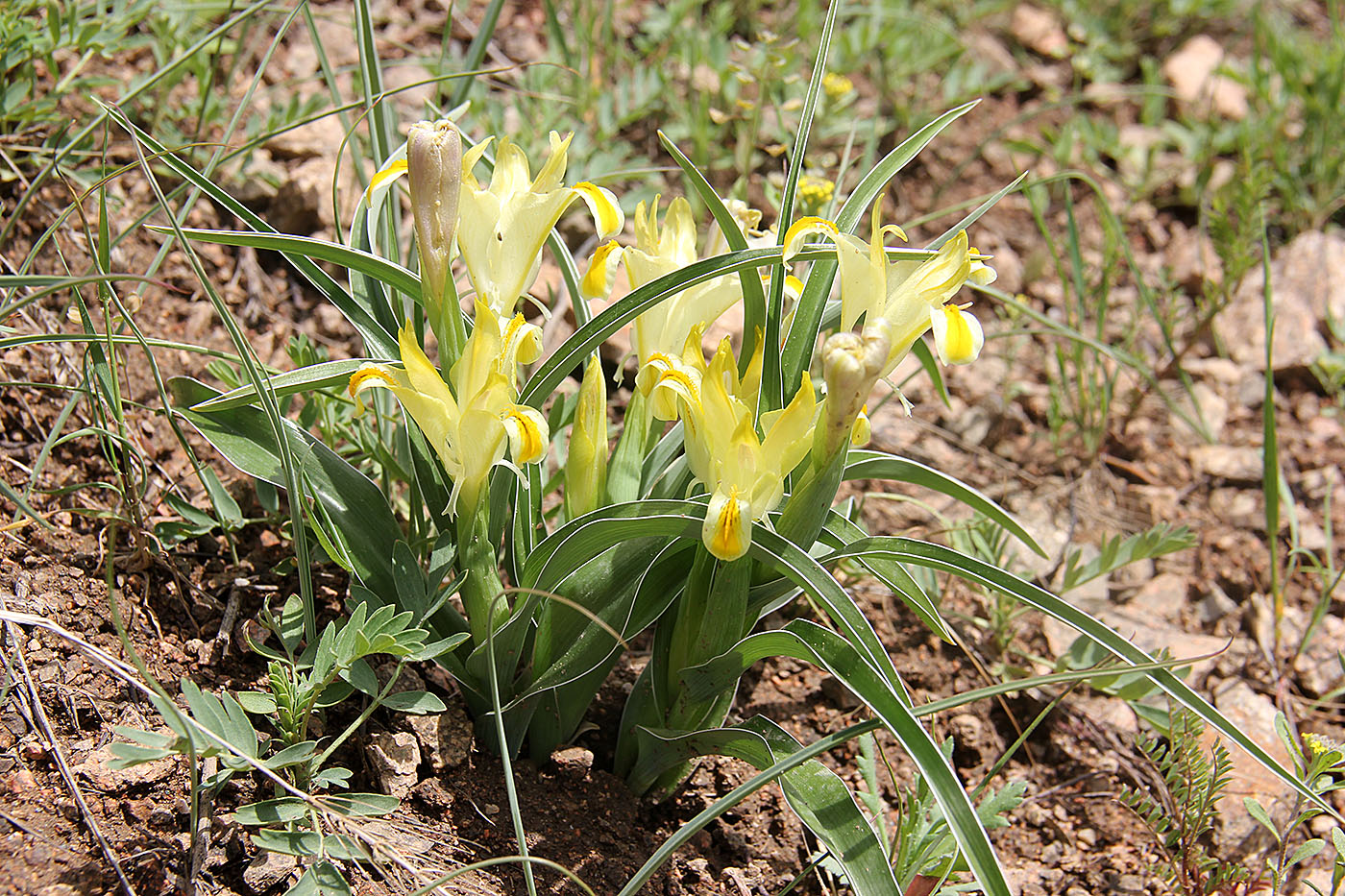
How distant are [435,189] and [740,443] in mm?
515

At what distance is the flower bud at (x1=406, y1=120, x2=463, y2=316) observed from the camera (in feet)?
4.18

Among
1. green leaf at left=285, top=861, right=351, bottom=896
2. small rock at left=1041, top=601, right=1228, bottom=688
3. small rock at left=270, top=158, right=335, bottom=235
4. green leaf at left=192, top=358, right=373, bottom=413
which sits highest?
small rock at left=270, top=158, right=335, bottom=235

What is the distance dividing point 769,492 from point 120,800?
967mm

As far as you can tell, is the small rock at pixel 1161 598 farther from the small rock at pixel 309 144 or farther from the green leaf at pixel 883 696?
the small rock at pixel 309 144

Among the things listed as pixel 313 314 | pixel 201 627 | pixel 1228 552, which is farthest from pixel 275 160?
pixel 1228 552

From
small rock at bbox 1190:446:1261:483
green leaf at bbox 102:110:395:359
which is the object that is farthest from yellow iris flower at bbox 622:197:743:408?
small rock at bbox 1190:446:1261:483

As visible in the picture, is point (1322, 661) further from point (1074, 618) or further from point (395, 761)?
point (395, 761)

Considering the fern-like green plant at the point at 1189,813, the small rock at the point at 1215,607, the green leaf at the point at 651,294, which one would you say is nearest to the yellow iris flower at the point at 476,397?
the green leaf at the point at 651,294

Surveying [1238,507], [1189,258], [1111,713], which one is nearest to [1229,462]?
[1238,507]

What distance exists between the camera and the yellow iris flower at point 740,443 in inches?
48.2

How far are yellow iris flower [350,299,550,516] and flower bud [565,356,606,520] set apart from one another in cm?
14

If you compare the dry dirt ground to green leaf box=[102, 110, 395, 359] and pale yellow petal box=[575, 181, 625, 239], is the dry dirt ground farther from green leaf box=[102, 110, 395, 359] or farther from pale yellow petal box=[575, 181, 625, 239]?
pale yellow petal box=[575, 181, 625, 239]

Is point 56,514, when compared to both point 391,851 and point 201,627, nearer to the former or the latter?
point 201,627

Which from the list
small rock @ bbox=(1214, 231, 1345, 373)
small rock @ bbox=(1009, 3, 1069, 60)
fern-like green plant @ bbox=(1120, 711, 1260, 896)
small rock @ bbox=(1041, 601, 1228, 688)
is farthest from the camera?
small rock @ bbox=(1009, 3, 1069, 60)
